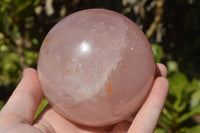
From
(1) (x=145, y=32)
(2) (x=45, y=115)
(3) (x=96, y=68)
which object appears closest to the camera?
(3) (x=96, y=68)

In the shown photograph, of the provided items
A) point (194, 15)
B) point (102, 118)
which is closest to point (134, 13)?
point (194, 15)

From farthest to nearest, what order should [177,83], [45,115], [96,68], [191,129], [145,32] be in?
[145,32] < [177,83] < [191,129] < [45,115] < [96,68]

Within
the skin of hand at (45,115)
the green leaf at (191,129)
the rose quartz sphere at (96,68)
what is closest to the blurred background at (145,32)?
the green leaf at (191,129)

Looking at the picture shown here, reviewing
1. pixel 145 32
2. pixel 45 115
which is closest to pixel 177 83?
pixel 145 32

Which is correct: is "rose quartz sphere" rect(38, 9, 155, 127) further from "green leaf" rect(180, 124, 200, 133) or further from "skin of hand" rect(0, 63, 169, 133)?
"green leaf" rect(180, 124, 200, 133)

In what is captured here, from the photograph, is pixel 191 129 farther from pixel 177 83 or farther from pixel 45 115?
pixel 45 115

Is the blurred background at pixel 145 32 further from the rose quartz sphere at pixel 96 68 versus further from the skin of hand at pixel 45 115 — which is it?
the rose quartz sphere at pixel 96 68

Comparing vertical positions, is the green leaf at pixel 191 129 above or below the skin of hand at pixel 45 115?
below
